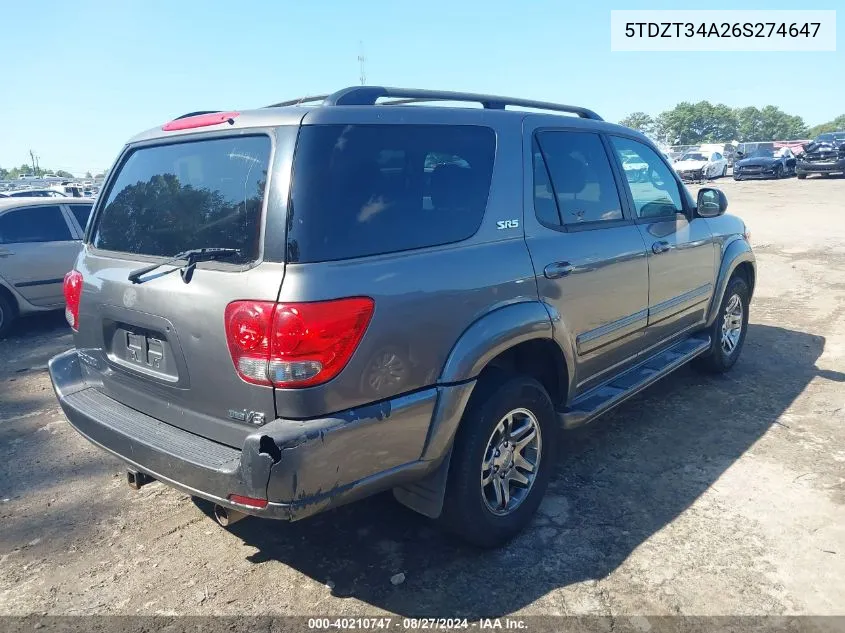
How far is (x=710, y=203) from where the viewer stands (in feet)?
15.0

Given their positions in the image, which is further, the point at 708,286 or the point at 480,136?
the point at 708,286

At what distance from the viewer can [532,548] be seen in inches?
117

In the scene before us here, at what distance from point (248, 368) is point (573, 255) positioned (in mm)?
1806

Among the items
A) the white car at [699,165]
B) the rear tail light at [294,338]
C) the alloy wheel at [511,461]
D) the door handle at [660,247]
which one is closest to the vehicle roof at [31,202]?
the rear tail light at [294,338]

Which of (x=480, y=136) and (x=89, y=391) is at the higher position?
(x=480, y=136)

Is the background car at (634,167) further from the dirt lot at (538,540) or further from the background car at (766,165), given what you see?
the background car at (766,165)

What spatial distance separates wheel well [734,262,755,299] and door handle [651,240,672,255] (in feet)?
5.17

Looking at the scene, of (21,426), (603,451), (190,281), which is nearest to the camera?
(190,281)

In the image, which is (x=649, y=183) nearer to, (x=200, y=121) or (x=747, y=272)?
(x=747, y=272)

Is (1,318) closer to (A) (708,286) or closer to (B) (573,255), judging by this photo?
(B) (573,255)

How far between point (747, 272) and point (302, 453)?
476 cm

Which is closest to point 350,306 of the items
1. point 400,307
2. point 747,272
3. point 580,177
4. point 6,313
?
point 400,307

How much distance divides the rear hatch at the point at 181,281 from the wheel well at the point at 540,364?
1211 millimetres

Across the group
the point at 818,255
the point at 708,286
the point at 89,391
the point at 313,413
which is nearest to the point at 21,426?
the point at 89,391
